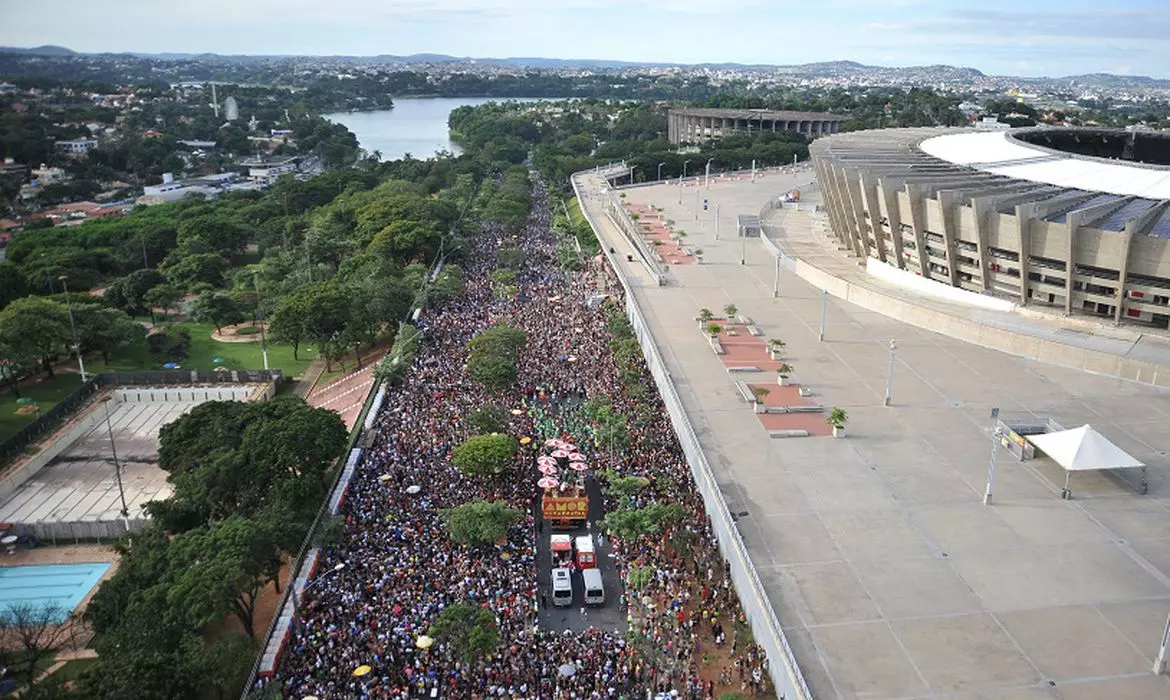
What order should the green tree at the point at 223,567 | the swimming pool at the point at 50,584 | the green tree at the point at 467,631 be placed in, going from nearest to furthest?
the green tree at the point at 467,631 → the green tree at the point at 223,567 → the swimming pool at the point at 50,584

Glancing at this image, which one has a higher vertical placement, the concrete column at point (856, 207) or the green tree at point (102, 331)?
the concrete column at point (856, 207)

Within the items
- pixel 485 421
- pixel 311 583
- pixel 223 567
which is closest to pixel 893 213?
pixel 485 421

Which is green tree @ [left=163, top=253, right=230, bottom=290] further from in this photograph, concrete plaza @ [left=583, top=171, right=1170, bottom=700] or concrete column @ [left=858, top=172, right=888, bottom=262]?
concrete column @ [left=858, top=172, right=888, bottom=262]

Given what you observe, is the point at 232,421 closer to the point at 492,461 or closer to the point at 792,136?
the point at 492,461

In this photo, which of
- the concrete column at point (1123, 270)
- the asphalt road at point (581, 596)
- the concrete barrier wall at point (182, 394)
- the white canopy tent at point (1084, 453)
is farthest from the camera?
the concrete barrier wall at point (182, 394)

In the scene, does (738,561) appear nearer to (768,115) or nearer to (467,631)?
(467,631)

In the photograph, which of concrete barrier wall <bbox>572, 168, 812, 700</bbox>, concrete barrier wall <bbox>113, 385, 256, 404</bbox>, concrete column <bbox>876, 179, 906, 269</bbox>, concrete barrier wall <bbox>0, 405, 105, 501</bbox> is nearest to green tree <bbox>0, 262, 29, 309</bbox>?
concrete barrier wall <bbox>113, 385, 256, 404</bbox>

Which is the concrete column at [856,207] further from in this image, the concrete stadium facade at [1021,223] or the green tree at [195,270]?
the green tree at [195,270]

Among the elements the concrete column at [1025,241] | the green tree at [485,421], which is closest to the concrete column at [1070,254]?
the concrete column at [1025,241]
